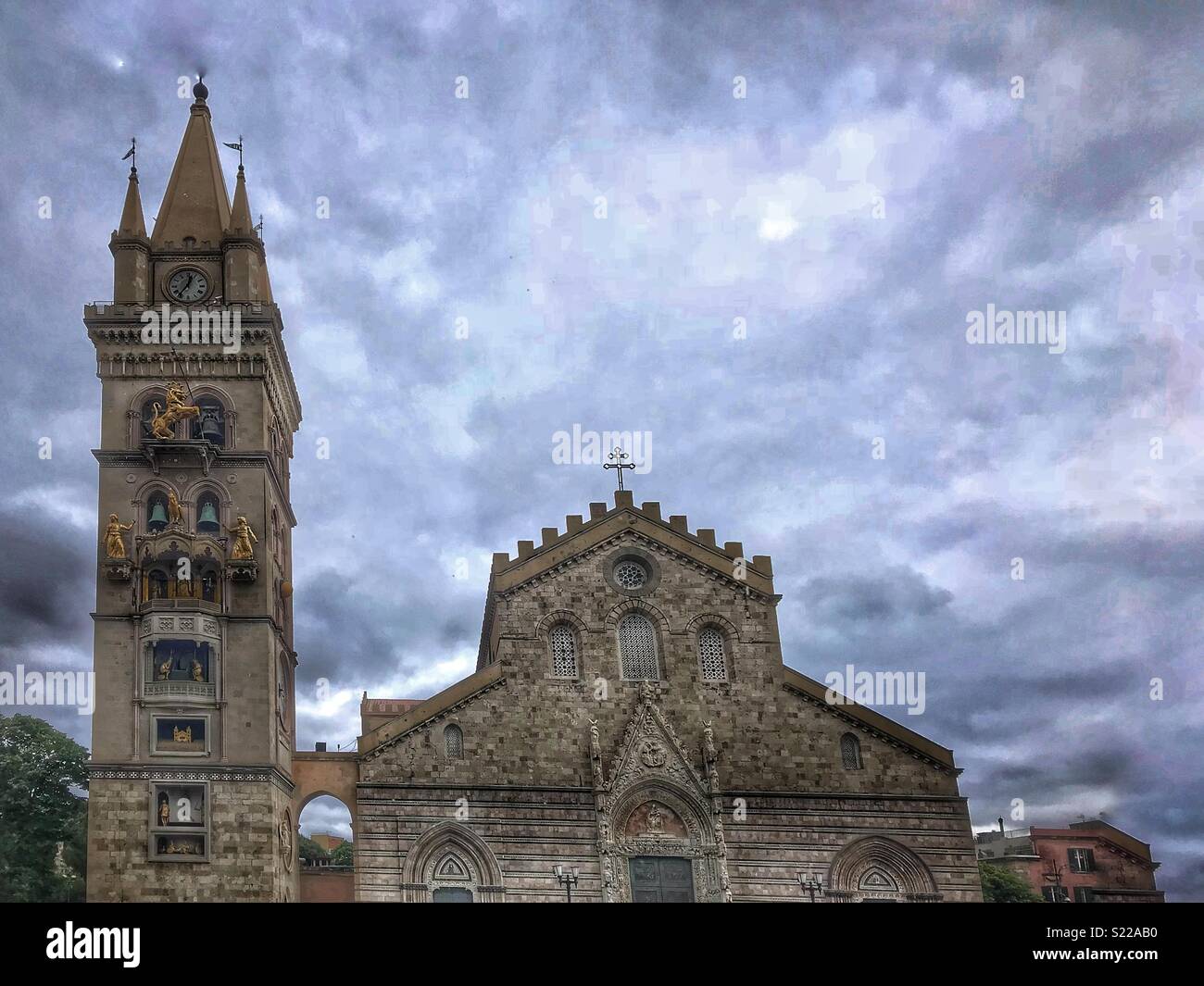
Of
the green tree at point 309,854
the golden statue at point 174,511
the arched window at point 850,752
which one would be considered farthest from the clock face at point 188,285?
the green tree at point 309,854

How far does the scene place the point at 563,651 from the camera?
5116 centimetres

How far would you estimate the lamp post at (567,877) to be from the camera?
46.8 m

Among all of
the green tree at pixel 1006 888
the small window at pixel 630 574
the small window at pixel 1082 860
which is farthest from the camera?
the small window at pixel 1082 860

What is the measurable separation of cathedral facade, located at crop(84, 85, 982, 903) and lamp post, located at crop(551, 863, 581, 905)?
154 mm

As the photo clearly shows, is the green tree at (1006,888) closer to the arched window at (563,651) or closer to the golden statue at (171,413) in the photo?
the arched window at (563,651)

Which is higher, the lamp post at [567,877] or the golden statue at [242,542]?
the golden statue at [242,542]

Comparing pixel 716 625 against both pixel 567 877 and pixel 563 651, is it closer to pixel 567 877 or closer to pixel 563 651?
pixel 563 651

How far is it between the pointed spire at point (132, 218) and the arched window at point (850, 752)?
33805mm

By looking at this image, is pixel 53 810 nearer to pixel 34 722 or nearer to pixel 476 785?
pixel 34 722
